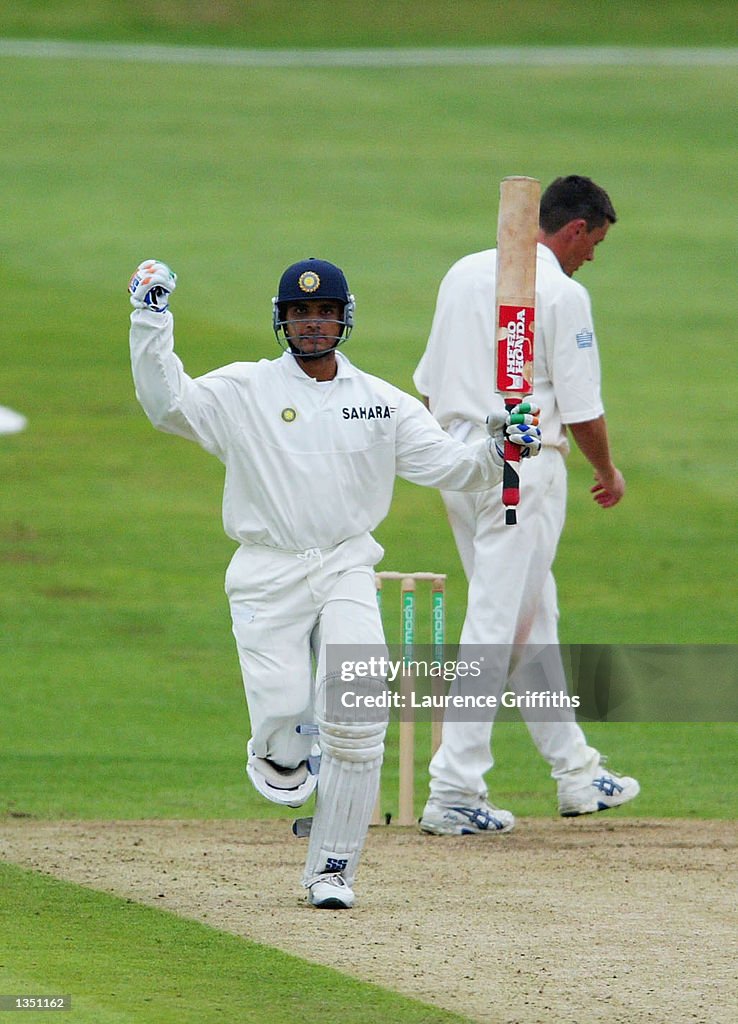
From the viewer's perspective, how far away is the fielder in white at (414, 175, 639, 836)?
23.1 ft

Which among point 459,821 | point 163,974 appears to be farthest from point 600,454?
point 163,974

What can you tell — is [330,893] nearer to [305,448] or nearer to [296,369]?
[305,448]

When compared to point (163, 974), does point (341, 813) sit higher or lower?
higher

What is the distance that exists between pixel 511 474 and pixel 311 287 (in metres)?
0.81

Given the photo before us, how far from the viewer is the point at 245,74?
29.6 metres

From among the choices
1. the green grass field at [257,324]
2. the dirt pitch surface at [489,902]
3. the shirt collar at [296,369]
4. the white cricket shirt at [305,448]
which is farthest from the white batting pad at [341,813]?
the shirt collar at [296,369]

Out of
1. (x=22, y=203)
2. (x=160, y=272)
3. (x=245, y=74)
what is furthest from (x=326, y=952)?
(x=245, y=74)

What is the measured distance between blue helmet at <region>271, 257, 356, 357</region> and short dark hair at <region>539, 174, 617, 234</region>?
62.8 inches

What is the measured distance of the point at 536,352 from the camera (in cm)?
703

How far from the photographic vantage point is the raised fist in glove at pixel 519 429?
562 centimetres

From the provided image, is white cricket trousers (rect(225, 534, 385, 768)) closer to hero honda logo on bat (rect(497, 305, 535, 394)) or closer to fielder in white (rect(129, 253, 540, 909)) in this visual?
fielder in white (rect(129, 253, 540, 909))

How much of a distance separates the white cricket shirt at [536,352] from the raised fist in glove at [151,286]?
5.90 ft

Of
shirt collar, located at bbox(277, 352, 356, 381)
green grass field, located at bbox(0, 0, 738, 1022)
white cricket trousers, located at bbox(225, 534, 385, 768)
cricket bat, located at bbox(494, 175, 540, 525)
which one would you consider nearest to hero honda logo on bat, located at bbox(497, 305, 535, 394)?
cricket bat, located at bbox(494, 175, 540, 525)

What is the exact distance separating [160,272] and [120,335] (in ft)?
40.8
